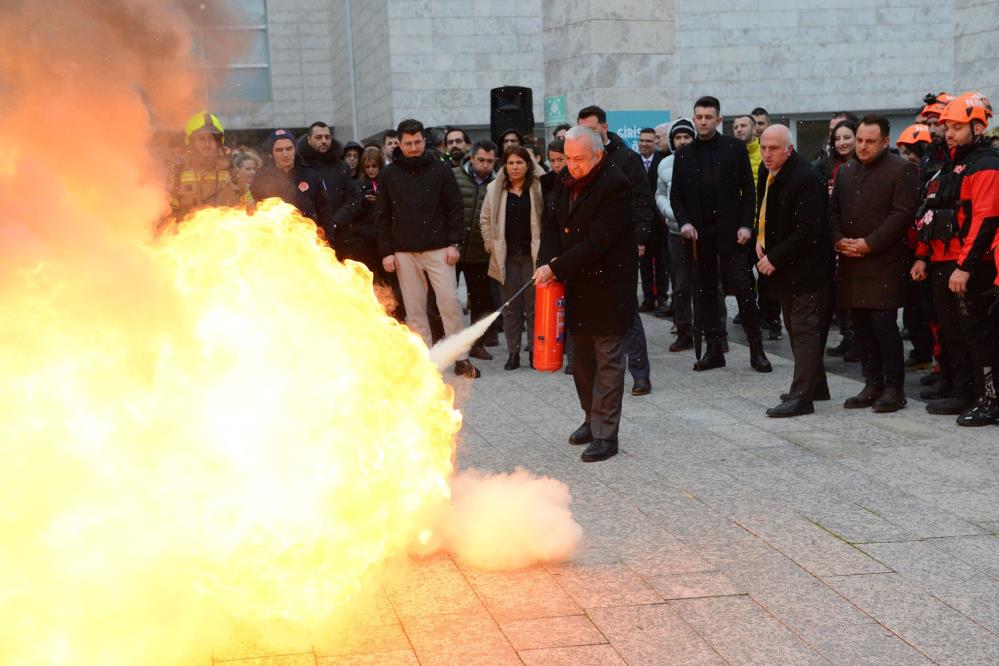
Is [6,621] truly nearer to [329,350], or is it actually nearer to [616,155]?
[329,350]

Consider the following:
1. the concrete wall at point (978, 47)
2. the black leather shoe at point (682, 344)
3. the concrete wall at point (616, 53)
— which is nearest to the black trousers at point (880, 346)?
the black leather shoe at point (682, 344)

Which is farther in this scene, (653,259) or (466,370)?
(653,259)

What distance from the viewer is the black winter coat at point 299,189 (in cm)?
1085

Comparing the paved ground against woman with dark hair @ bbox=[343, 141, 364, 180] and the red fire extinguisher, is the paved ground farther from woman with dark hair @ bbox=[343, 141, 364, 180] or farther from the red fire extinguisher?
woman with dark hair @ bbox=[343, 141, 364, 180]

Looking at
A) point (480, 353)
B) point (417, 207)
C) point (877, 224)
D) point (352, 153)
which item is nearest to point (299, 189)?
point (417, 207)

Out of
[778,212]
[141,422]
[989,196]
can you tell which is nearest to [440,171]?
[778,212]

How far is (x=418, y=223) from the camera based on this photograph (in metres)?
10.9

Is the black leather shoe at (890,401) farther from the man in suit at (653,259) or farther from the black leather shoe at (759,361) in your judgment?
the man in suit at (653,259)

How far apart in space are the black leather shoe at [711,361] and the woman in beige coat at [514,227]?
159 cm

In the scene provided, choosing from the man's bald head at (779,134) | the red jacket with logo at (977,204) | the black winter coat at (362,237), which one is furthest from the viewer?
the black winter coat at (362,237)

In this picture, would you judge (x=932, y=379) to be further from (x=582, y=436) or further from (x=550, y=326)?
(x=550, y=326)

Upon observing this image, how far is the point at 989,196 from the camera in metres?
8.27

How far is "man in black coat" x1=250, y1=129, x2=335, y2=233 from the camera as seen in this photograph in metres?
10.8

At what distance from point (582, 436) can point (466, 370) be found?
10.4ft
